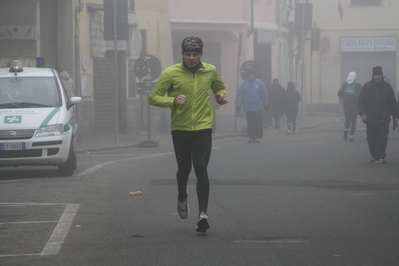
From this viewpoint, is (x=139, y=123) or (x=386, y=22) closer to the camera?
(x=139, y=123)

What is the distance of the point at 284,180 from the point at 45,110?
3.71 meters

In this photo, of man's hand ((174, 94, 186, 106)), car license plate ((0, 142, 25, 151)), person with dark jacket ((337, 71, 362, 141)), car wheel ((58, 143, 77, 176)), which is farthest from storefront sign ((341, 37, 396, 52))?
man's hand ((174, 94, 186, 106))

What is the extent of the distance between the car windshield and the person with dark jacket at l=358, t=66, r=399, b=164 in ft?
18.4

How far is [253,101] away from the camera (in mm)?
25609

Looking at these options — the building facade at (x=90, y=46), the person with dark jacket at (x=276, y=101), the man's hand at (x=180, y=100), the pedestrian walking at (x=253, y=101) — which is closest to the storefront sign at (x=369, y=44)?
the person with dark jacket at (x=276, y=101)

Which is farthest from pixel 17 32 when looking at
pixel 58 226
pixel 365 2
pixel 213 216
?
pixel 365 2

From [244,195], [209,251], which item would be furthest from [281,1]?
[209,251]

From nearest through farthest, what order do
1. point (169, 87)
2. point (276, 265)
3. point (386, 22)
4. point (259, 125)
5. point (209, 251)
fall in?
point (276, 265)
point (209, 251)
point (169, 87)
point (259, 125)
point (386, 22)

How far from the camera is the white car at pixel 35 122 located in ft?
47.0

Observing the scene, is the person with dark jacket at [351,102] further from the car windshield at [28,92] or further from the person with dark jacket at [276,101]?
the car windshield at [28,92]

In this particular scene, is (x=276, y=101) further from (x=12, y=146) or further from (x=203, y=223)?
(x=203, y=223)

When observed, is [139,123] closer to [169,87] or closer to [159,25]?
[159,25]

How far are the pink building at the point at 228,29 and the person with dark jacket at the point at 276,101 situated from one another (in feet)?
4.78

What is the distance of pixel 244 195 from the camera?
11.8 meters
